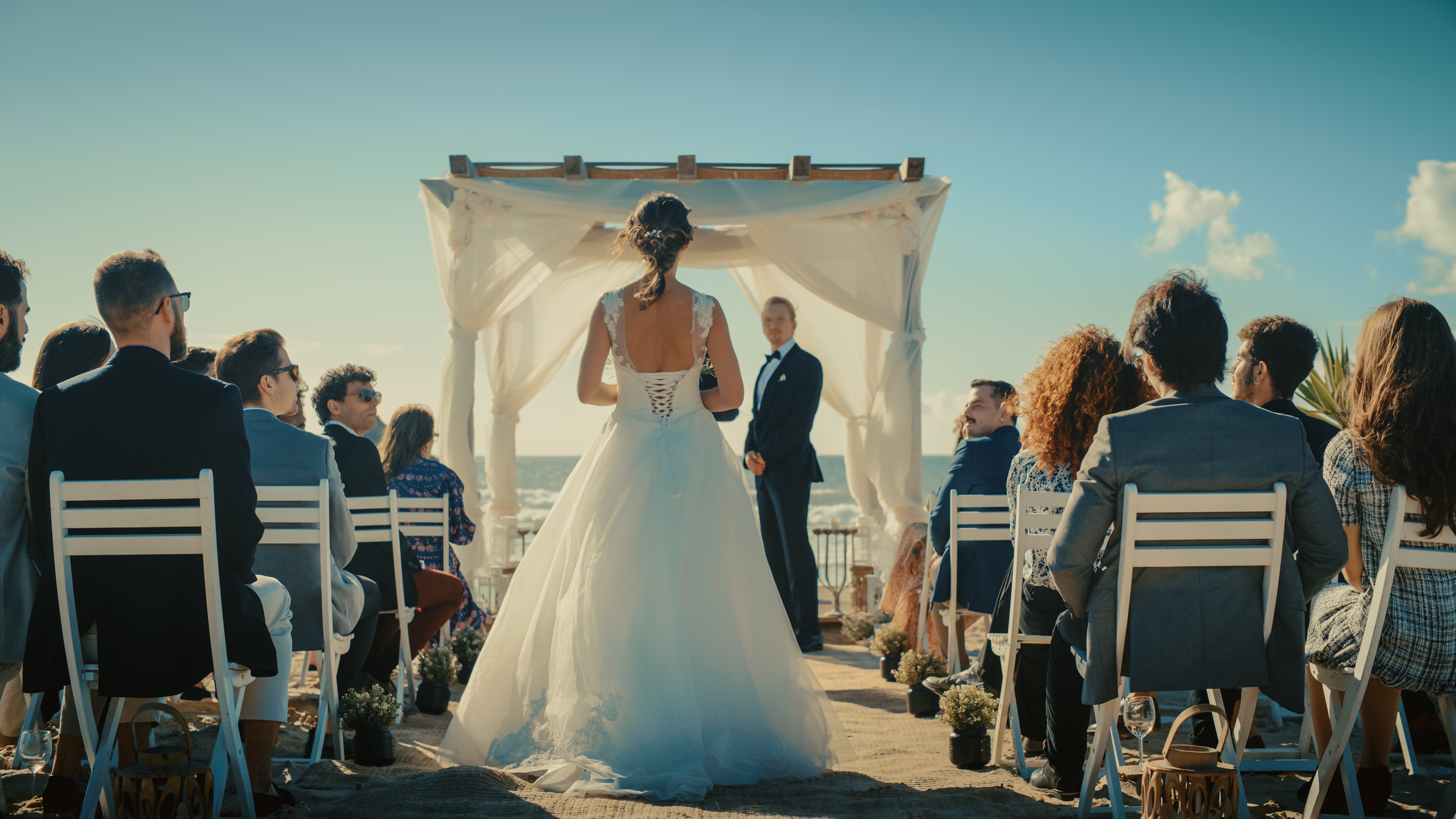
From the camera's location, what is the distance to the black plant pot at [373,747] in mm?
2990

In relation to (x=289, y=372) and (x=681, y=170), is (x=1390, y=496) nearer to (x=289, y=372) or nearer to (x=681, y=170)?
(x=289, y=372)

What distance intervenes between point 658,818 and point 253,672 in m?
1.04

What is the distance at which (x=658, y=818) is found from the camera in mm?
2178

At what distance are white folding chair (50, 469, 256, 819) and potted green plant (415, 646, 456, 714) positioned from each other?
1.84 meters

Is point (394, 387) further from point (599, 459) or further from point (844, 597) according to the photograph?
point (599, 459)

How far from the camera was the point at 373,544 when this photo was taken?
12.7ft

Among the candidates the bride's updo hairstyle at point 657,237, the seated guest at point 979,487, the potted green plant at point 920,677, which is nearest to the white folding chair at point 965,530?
the seated guest at point 979,487

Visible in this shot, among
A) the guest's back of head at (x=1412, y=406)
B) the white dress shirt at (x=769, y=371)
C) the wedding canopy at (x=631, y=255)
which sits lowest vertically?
the guest's back of head at (x=1412, y=406)

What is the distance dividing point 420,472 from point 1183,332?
3.73m

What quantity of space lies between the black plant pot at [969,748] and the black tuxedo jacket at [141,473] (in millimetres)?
2161

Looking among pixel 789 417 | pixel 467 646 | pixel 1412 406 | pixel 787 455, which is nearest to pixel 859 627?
pixel 787 455

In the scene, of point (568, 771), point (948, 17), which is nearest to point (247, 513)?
point (568, 771)

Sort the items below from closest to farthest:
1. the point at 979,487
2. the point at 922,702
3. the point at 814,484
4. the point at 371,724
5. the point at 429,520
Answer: the point at 371,724, the point at 922,702, the point at 979,487, the point at 429,520, the point at 814,484

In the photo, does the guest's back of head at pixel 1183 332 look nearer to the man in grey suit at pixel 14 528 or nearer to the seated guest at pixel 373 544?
the man in grey suit at pixel 14 528
